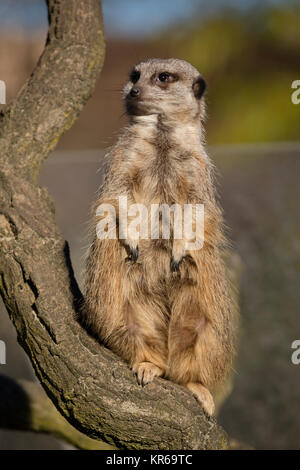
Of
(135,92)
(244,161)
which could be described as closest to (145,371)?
(135,92)

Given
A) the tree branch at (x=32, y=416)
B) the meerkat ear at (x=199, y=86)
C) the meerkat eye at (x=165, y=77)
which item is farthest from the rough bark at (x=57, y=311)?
the tree branch at (x=32, y=416)

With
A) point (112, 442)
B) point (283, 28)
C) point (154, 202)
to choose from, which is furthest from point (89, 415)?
point (283, 28)

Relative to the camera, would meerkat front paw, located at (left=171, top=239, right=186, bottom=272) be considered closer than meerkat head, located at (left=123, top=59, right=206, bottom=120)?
Yes

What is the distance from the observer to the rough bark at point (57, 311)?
275cm

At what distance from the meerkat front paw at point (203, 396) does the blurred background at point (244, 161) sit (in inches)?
47.6

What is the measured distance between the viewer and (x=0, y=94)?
→ 12.2 ft

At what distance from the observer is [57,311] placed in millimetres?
2799

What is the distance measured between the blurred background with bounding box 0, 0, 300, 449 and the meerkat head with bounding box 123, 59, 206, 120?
0.90ft

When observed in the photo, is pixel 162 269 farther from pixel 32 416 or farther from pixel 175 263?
pixel 32 416

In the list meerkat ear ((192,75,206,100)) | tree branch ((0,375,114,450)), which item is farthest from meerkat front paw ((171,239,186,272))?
tree branch ((0,375,114,450))

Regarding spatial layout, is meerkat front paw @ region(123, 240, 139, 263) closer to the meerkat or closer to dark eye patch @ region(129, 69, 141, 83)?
the meerkat

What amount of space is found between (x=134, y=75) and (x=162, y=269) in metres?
1.10

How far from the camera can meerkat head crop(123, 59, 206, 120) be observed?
329 centimetres

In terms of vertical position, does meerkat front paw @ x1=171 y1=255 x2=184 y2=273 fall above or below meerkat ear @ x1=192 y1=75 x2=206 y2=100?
below
